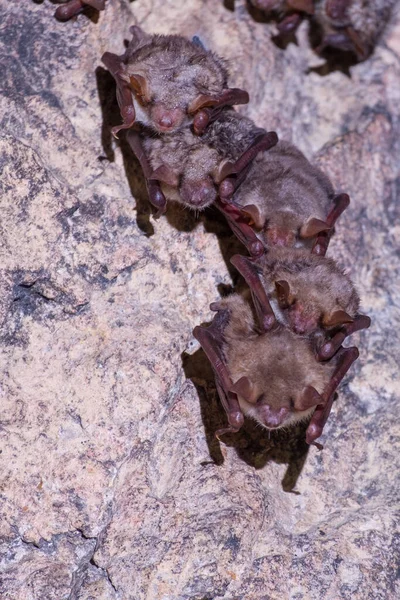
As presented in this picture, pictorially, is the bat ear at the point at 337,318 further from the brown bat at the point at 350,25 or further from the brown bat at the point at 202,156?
the brown bat at the point at 350,25

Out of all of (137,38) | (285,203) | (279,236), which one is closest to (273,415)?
(279,236)

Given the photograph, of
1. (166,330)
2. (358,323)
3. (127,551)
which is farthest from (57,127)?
(127,551)

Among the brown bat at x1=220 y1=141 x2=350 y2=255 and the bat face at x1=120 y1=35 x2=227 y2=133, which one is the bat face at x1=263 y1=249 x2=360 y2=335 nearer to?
the brown bat at x1=220 y1=141 x2=350 y2=255

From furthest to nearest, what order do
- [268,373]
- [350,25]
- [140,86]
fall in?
[350,25]
[140,86]
[268,373]

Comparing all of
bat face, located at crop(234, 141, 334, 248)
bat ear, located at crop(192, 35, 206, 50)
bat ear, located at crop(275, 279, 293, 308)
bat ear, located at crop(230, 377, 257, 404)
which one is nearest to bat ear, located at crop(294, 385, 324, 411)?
bat ear, located at crop(230, 377, 257, 404)

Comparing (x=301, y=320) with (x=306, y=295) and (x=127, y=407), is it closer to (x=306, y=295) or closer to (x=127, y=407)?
(x=306, y=295)

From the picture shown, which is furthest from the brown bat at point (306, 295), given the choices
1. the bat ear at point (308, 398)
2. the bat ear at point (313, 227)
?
the bat ear at point (308, 398)
